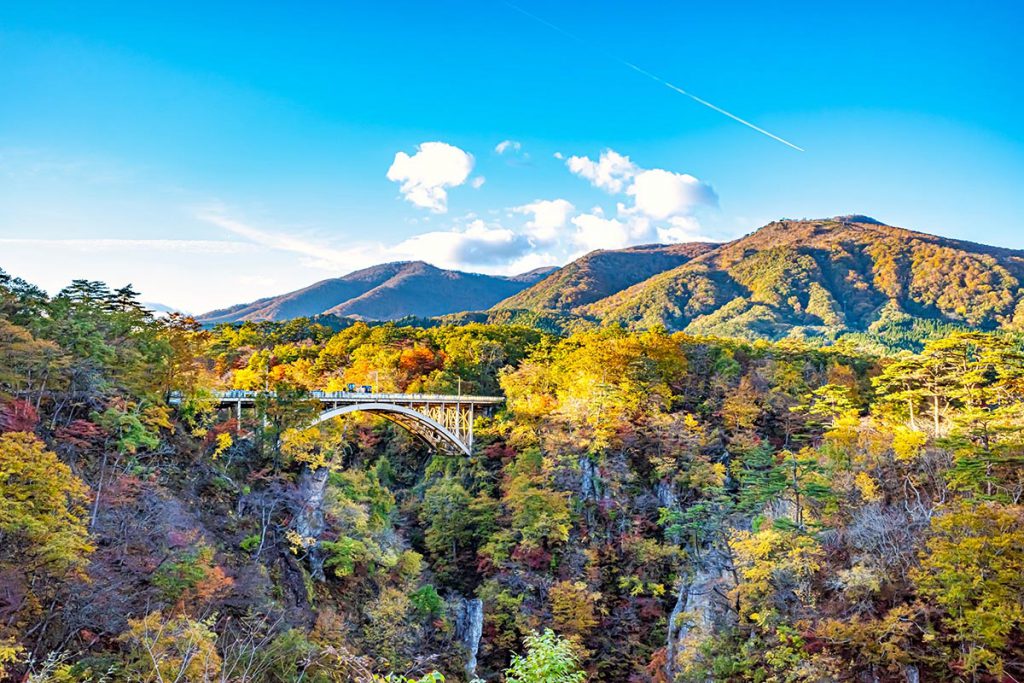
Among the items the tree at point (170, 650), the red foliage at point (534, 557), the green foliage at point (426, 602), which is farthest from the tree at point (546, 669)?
the red foliage at point (534, 557)

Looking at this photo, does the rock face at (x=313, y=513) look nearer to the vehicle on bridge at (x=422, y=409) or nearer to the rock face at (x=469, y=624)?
the vehicle on bridge at (x=422, y=409)

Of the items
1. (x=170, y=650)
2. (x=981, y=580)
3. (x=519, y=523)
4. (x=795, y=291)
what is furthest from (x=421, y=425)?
(x=795, y=291)

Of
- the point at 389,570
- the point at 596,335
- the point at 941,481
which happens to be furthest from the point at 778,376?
the point at 389,570

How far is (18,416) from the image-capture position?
1833 centimetres

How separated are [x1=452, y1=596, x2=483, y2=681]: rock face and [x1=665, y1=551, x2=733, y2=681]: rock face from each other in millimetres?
8716

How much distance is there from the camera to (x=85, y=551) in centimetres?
1491

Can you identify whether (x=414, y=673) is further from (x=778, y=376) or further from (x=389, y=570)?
(x=778, y=376)

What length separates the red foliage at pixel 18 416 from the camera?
694 inches

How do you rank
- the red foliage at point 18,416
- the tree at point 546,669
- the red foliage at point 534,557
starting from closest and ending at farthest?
the tree at point 546,669 < the red foliage at point 18,416 < the red foliage at point 534,557

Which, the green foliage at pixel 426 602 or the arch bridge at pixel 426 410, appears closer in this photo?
the green foliage at pixel 426 602

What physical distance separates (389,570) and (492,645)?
21.3 feet

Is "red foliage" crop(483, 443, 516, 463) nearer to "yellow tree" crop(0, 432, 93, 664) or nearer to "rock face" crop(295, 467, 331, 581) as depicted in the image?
"rock face" crop(295, 467, 331, 581)

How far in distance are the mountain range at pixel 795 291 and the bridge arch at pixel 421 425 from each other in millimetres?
72331

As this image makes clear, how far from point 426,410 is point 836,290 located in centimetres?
11018
